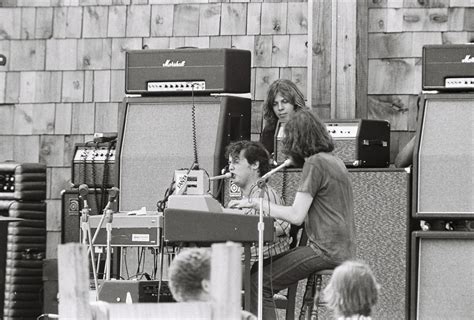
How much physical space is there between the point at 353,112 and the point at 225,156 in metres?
0.90

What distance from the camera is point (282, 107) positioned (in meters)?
6.81

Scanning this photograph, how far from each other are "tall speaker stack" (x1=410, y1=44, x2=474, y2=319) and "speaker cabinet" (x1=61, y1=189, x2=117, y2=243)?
1.86m

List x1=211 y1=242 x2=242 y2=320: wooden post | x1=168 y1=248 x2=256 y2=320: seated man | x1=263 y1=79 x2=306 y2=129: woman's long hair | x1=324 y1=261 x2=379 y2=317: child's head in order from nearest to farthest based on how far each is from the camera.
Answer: x1=211 y1=242 x2=242 y2=320: wooden post
x1=168 y1=248 x2=256 y2=320: seated man
x1=324 y1=261 x2=379 y2=317: child's head
x1=263 y1=79 x2=306 y2=129: woman's long hair

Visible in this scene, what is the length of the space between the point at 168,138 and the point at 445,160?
1554 mm

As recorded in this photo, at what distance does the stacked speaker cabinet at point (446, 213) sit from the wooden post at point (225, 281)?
13.3ft

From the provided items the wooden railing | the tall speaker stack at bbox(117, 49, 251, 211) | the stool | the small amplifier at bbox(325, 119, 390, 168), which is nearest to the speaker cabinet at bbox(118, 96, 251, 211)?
the tall speaker stack at bbox(117, 49, 251, 211)

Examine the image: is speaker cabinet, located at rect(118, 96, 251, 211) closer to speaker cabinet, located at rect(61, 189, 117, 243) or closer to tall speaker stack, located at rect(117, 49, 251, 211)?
tall speaker stack, located at rect(117, 49, 251, 211)

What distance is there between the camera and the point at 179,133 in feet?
22.8

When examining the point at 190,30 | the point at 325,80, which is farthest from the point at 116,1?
the point at 325,80

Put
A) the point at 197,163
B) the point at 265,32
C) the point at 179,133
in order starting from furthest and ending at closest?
the point at 265,32, the point at 179,133, the point at 197,163

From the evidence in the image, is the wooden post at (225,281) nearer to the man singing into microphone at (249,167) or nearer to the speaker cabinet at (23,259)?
the man singing into microphone at (249,167)

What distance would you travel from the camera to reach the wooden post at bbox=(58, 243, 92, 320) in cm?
268

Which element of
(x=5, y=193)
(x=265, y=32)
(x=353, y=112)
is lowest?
(x=5, y=193)

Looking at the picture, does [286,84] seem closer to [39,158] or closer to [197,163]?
[197,163]
